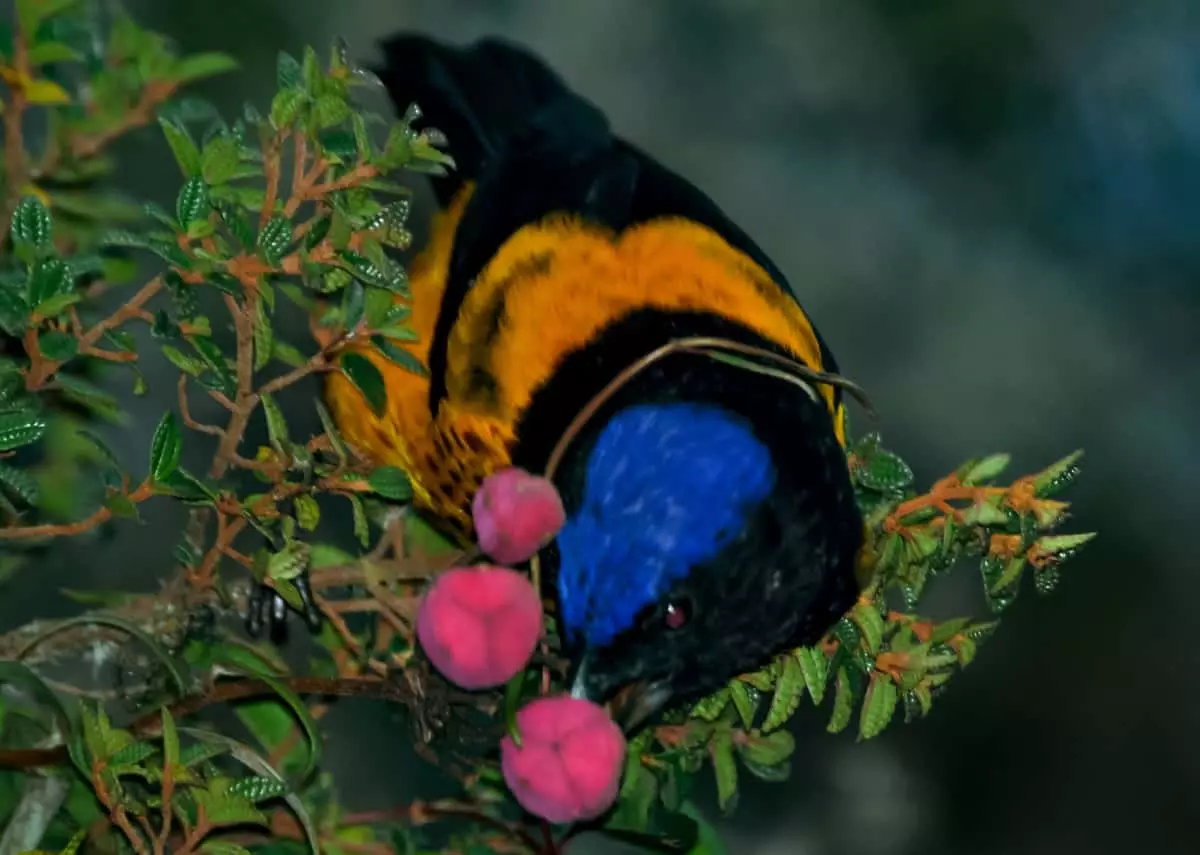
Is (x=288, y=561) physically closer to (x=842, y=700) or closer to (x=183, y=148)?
(x=183, y=148)

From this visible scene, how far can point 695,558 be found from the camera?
2.50 ft

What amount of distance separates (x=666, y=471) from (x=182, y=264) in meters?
0.32

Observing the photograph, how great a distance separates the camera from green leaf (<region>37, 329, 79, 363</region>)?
0.61m

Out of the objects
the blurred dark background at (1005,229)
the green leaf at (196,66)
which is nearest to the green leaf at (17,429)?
the green leaf at (196,66)

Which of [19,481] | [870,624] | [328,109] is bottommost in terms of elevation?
[19,481]

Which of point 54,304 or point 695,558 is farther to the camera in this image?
point 695,558

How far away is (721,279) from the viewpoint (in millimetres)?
1005

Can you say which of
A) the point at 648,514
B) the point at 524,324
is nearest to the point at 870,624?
the point at 648,514

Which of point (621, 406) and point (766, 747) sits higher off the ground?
point (621, 406)

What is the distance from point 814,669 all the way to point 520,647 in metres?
0.22

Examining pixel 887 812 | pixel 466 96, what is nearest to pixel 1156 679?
pixel 887 812

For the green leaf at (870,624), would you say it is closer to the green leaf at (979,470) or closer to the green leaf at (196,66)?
the green leaf at (979,470)

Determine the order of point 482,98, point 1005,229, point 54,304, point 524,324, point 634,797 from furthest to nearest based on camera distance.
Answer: point 1005,229
point 482,98
point 524,324
point 634,797
point 54,304

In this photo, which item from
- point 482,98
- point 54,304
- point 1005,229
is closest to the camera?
point 54,304
